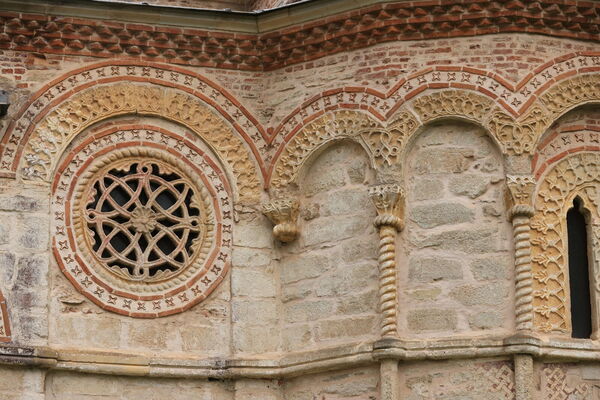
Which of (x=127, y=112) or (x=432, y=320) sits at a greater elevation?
(x=127, y=112)

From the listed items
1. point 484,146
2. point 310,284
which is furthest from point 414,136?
point 310,284

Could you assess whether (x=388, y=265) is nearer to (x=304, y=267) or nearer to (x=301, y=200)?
(x=304, y=267)

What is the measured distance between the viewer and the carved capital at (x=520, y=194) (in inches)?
551

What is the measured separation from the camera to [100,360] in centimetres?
1412

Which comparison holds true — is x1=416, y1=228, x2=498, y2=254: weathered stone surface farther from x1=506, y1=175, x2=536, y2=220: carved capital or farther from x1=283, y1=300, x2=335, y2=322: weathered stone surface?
x1=283, y1=300, x2=335, y2=322: weathered stone surface

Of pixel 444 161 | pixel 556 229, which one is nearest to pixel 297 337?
pixel 444 161

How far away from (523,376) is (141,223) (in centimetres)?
350

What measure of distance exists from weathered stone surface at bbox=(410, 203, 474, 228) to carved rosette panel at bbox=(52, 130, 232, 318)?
170cm

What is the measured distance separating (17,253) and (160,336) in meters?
1.38

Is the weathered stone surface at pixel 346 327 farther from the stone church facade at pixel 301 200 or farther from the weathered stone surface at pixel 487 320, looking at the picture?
the weathered stone surface at pixel 487 320

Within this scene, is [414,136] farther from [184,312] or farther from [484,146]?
[184,312]

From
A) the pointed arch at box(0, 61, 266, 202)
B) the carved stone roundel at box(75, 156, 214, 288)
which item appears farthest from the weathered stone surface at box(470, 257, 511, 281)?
the carved stone roundel at box(75, 156, 214, 288)

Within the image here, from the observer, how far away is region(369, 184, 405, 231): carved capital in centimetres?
1416

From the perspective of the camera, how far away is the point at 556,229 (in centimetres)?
1426
